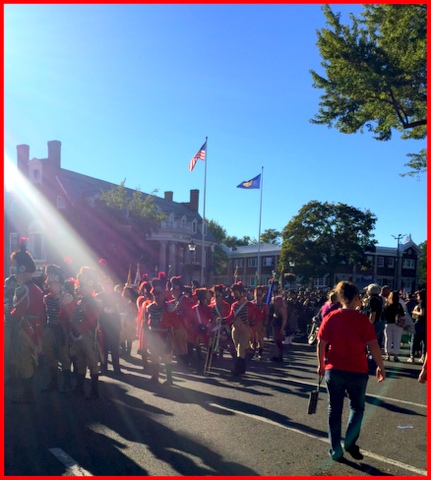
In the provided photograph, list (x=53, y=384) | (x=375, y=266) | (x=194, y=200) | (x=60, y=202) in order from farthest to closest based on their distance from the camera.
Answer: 1. (x=375, y=266)
2. (x=194, y=200)
3. (x=60, y=202)
4. (x=53, y=384)

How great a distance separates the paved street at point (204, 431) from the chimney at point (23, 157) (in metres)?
38.0

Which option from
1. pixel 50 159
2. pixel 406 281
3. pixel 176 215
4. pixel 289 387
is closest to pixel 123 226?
pixel 50 159

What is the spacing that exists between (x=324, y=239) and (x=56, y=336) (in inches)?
1640

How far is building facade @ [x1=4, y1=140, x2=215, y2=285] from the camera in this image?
33281 millimetres

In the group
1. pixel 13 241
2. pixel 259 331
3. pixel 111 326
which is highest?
pixel 13 241

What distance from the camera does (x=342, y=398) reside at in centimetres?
535

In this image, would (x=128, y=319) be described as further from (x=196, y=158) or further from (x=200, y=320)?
(x=196, y=158)

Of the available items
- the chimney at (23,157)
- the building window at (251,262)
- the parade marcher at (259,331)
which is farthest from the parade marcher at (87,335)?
the building window at (251,262)

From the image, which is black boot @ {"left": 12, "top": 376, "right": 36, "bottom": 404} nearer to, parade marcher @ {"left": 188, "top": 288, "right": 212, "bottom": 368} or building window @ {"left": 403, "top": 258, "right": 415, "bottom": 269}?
parade marcher @ {"left": 188, "top": 288, "right": 212, "bottom": 368}

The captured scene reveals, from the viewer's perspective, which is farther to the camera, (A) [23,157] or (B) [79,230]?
(A) [23,157]

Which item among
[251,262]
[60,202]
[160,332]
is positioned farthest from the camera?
[251,262]

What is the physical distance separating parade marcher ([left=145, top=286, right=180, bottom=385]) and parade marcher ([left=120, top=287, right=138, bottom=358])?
10.4 feet

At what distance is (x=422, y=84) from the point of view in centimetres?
1420

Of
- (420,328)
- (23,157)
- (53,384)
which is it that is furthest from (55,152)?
(53,384)
